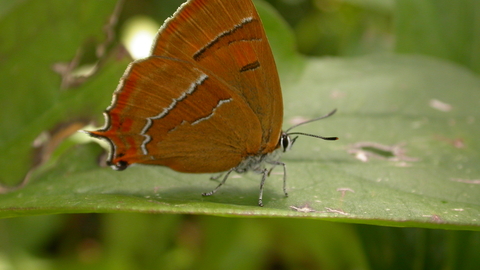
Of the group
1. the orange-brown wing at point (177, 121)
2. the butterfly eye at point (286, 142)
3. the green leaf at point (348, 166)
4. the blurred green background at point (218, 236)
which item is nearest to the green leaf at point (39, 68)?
the green leaf at point (348, 166)

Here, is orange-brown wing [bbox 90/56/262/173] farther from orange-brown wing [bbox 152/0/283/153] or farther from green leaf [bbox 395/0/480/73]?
green leaf [bbox 395/0/480/73]

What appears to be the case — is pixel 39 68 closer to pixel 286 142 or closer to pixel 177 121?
pixel 177 121

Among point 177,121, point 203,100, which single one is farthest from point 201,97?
point 177,121

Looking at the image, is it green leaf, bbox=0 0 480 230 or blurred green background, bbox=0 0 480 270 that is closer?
green leaf, bbox=0 0 480 230

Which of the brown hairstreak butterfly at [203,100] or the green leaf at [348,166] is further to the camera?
the brown hairstreak butterfly at [203,100]

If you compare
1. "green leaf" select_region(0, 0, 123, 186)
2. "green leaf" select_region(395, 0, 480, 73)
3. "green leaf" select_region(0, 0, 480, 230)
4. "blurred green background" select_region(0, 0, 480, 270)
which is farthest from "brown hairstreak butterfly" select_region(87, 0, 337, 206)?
"green leaf" select_region(395, 0, 480, 73)

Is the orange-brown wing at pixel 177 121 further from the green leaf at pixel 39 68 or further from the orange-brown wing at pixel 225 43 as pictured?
the green leaf at pixel 39 68

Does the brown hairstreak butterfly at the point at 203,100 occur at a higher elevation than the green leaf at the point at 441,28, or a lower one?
lower
